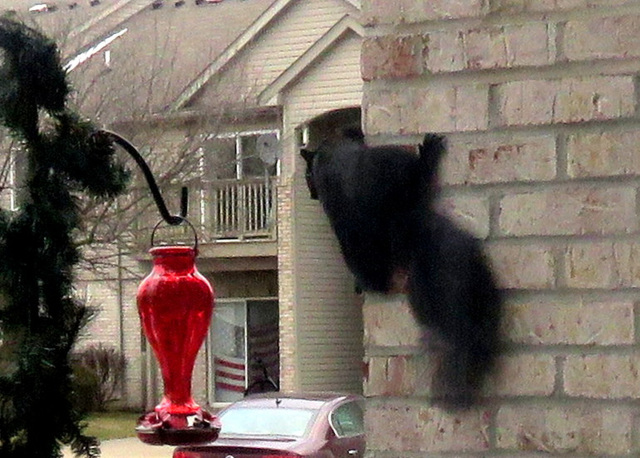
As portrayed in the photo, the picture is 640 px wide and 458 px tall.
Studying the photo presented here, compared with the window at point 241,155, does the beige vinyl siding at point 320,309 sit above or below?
below

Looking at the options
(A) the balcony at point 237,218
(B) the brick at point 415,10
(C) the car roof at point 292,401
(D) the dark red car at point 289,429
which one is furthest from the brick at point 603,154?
(A) the balcony at point 237,218

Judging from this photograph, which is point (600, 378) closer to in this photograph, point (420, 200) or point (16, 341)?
point (420, 200)

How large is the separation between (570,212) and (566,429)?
461 mm

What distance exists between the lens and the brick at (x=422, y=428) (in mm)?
2908

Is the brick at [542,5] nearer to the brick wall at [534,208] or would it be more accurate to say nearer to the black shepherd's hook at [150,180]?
the brick wall at [534,208]

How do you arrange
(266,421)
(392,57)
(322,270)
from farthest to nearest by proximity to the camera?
(322,270), (266,421), (392,57)

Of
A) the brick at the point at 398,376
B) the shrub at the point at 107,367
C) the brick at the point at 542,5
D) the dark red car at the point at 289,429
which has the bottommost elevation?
the shrub at the point at 107,367

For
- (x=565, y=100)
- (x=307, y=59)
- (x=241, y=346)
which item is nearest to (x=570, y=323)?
(x=565, y=100)

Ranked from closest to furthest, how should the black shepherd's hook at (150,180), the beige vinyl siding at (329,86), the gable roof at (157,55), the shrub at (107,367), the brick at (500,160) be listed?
the brick at (500,160), the black shepherd's hook at (150,180), the gable roof at (157,55), the beige vinyl siding at (329,86), the shrub at (107,367)

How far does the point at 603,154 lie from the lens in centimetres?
286

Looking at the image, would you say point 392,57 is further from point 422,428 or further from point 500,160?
point 422,428

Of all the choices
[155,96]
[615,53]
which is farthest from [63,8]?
[615,53]

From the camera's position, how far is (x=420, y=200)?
3.03 metres

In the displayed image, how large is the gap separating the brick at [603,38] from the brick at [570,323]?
0.54 metres
